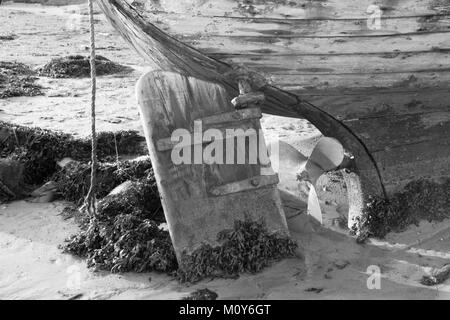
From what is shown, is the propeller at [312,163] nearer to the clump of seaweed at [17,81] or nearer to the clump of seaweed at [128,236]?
the clump of seaweed at [128,236]

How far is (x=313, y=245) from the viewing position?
3770 mm

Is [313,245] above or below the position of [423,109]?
below

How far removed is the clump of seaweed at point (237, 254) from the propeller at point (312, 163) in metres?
0.55

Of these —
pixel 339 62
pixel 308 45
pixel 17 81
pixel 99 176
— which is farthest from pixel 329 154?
pixel 17 81

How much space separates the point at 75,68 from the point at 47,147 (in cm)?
312

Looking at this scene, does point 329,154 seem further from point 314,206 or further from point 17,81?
point 17,81

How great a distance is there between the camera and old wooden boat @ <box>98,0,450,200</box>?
3.43 metres

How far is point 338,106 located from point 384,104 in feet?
1.15

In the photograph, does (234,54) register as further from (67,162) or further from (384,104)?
(67,162)

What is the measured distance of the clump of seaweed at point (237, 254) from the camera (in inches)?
133

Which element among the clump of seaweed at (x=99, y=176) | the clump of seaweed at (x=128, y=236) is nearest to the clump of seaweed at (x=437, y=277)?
the clump of seaweed at (x=128, y=236)

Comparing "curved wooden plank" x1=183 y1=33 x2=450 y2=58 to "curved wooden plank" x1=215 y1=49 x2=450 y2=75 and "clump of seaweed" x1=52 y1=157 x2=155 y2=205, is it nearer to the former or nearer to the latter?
"curved wooden plank" x1=215 y1=49 x2=450 y2=75

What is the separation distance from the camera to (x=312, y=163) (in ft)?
13.4
